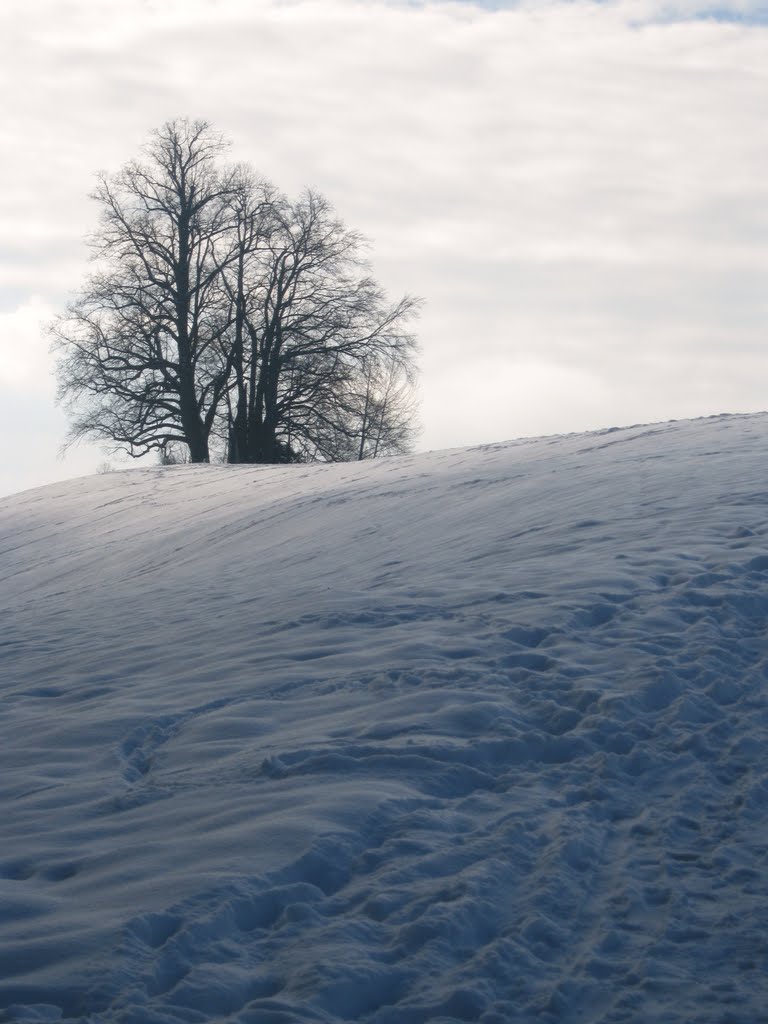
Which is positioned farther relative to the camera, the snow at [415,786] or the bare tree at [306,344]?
the bare tree at [306,344]

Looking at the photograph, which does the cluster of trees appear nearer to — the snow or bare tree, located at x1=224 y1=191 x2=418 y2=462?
bare tree, located at x1=224 y1=191 x2=418 y2=462

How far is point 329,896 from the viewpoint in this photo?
11.6 ft

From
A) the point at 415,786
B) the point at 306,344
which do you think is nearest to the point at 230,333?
the point at 306,344

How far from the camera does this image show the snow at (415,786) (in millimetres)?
3117

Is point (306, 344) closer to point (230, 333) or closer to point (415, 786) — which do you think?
point (230, 333)

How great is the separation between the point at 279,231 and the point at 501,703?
91.1 feet

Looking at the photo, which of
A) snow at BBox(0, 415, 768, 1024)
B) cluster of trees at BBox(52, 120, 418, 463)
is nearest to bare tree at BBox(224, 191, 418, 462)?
cluster of trees at BBox(52, 120, 418, 463)

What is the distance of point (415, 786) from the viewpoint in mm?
4199

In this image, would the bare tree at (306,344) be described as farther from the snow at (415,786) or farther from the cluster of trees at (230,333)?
the snow at (415,786)

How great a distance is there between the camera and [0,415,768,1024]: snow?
3.12 m

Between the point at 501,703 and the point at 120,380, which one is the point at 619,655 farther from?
the point at 120,380

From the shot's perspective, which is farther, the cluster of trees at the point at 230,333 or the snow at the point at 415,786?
the cluster of trees at the point at 230,333

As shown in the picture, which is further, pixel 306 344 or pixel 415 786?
pixel 306 344

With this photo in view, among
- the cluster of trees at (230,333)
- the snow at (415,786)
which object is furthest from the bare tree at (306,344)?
the snow at (415,786)
